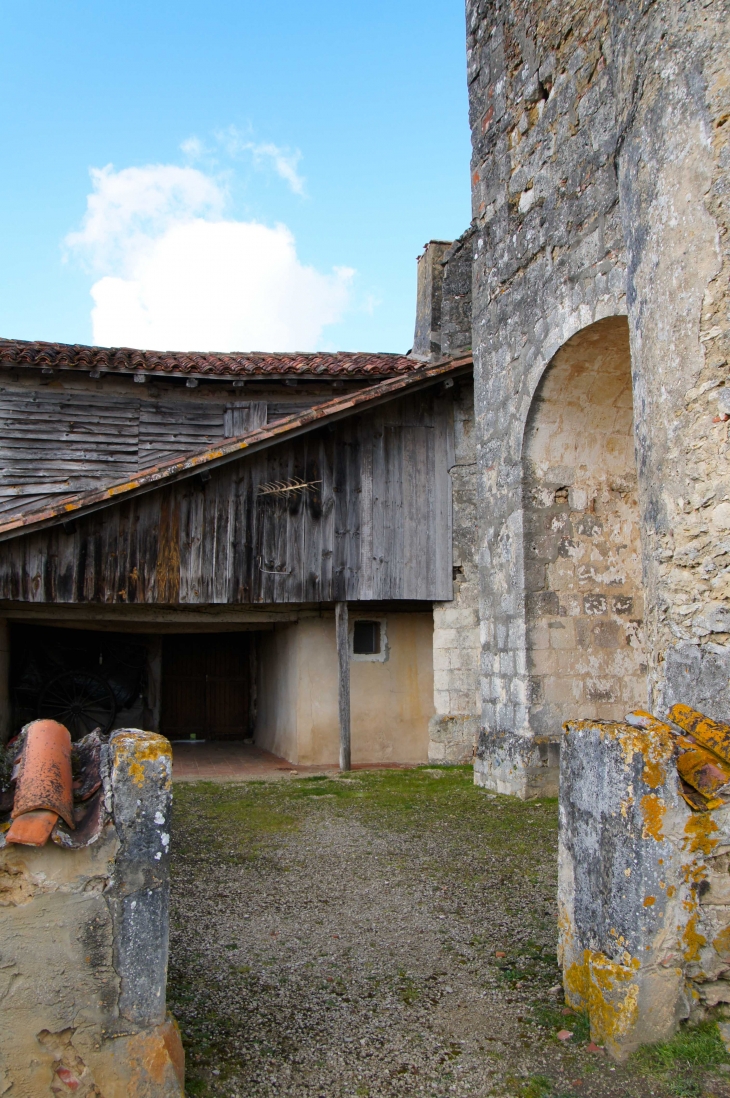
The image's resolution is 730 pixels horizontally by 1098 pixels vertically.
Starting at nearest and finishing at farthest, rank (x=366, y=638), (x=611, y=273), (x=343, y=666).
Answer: (x=611, y=273)
(x=343, y=666)
(x=366, y=638)

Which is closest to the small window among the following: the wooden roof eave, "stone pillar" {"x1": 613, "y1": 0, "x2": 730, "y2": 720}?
the wooden roof eave

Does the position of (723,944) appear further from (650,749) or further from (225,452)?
(225,452)

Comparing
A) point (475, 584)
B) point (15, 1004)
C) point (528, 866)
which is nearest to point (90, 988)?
point (15, 1004)

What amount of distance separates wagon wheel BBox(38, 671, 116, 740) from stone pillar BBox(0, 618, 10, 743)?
0.96m

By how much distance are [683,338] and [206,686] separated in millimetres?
10658

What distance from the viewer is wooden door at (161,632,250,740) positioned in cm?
1286

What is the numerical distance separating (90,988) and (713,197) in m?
3.84

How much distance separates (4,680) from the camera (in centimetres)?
994

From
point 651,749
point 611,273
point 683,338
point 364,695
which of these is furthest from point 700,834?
point 364,695

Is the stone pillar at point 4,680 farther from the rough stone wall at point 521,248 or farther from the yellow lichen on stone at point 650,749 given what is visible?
the yellow lichen on stone at point 650,749

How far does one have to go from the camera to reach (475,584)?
32.2 ft

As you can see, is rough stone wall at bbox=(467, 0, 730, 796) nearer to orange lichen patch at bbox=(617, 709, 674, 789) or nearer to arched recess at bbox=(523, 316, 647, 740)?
arched recess at bbox=(523, 316, 647, 740)

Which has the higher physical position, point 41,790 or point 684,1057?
point 41,790

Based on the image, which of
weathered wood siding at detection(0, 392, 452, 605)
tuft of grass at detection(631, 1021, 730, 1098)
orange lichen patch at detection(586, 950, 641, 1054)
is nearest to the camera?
tuft of grass at detection(631, 1021, 730, 1098)
